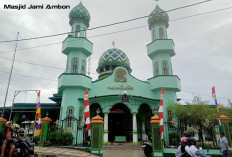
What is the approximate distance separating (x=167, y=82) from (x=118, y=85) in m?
4.64

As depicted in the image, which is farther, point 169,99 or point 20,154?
point 169,99

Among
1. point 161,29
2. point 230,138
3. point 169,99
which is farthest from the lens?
point 161,29

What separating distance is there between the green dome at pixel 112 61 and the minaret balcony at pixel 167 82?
18.2 ft

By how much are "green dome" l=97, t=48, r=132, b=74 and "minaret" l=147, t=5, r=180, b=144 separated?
12.0 ft

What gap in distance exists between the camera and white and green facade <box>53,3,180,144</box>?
1415cm

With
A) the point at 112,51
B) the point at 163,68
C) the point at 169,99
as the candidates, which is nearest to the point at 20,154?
the point at 169,99

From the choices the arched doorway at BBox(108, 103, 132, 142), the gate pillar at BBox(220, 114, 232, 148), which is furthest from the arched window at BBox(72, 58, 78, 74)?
the gate pillar at BBox(220, 114, 232, 148)

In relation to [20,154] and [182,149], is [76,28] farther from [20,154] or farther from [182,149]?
[182,149]

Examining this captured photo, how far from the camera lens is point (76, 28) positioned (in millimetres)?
17281

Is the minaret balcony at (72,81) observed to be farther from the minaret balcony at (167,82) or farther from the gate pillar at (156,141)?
the gate pillar at (156,141)

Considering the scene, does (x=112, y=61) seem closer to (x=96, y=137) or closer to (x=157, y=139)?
(x=96, y=137)

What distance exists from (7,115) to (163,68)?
60.9ft

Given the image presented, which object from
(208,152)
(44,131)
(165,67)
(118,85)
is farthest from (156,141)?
(165,67)

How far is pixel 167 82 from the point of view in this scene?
15.2m
